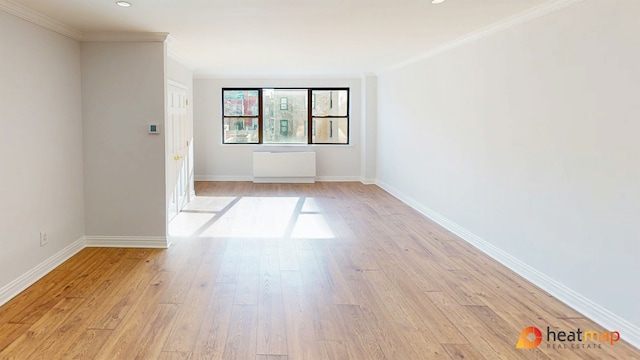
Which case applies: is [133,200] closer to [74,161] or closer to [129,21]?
[74,161]

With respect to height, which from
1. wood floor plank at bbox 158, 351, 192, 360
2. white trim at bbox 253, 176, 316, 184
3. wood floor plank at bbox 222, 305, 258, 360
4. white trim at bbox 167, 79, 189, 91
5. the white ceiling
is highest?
the white ceiling

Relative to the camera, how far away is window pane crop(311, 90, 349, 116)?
9305mm

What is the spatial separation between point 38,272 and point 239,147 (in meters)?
5.85

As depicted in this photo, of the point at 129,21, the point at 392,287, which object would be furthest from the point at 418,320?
the point at 129,21

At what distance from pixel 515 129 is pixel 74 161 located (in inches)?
169

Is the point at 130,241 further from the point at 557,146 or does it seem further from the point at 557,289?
the point at 557,146

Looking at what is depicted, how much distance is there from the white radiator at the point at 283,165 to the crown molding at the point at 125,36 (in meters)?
4.73

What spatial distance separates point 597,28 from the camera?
2.89 metres

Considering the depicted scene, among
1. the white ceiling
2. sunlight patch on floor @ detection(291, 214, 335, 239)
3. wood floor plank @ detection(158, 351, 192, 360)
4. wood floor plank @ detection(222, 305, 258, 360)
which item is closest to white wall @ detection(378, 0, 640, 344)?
the white ceiling

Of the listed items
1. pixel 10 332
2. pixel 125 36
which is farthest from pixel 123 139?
pixel 10 332

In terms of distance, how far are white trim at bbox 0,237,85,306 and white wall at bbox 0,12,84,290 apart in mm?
38

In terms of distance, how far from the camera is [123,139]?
179 inches

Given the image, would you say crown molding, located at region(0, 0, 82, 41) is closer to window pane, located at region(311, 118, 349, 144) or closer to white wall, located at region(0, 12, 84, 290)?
white wall, located at region(0, 12, 84, 290)

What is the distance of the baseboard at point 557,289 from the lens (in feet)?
8.76
